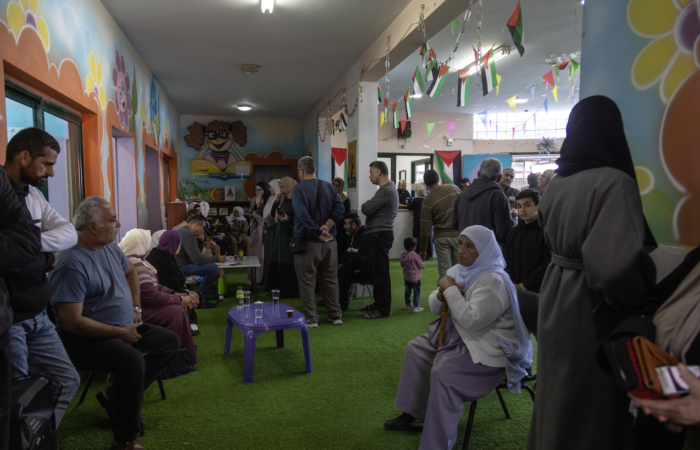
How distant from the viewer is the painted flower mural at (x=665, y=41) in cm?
155

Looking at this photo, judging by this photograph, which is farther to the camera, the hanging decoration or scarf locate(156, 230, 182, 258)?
the hanging decoration

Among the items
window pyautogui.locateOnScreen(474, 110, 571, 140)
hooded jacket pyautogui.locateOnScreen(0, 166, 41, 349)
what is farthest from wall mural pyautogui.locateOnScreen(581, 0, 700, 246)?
window pyautogui.locateOnScreen(474, 110, 571, 140)

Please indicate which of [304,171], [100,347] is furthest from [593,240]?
[304,171]

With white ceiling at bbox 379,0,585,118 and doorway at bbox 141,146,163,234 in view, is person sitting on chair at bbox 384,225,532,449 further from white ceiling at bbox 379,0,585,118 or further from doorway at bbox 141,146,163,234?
doorway at bbox 141,146,163,234

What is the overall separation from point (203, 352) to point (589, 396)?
3.13 m

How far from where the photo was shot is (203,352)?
367 cm

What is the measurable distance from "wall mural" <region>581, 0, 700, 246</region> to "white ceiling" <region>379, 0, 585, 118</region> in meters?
0.25

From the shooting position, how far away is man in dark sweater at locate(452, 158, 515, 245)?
3.65 metres

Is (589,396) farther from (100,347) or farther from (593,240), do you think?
(100,347)

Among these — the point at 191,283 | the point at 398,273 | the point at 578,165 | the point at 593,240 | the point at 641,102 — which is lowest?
the point at 398,273

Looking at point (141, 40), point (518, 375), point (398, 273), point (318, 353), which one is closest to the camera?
point (518, 375)

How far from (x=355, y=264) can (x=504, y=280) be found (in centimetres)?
280

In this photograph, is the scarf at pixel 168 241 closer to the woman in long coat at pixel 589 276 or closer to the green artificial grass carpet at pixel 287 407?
the green artificial grass carpet at pixel 287 407

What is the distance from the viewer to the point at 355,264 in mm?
4816
